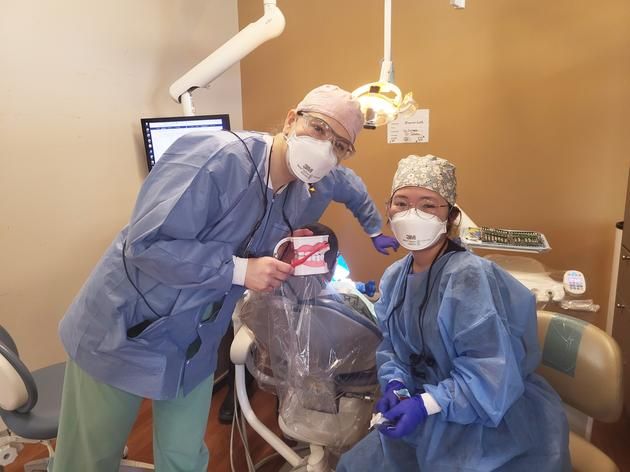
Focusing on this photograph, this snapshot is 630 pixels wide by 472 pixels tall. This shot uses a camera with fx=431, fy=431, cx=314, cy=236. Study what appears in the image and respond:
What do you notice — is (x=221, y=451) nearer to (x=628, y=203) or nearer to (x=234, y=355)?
(x=234, y=355)

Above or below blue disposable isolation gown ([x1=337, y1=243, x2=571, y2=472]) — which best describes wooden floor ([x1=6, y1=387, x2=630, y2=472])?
below

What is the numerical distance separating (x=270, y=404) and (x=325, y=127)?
58.8 inches

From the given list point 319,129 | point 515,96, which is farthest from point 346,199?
point 515,96

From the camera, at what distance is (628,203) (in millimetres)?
1601

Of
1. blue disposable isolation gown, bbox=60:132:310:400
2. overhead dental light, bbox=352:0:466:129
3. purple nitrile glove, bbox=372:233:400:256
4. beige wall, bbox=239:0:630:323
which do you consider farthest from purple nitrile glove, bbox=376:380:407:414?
beige wall, bbox=239:0:630:323

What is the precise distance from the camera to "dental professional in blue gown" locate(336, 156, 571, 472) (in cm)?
92

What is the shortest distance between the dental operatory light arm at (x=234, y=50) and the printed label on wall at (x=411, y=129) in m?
0.80

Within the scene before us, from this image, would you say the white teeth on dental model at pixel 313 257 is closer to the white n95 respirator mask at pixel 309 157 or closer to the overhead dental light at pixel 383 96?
the white n95 respirator mask at pixel 309 157

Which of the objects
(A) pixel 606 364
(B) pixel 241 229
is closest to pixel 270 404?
A: (B) pixel 241 229

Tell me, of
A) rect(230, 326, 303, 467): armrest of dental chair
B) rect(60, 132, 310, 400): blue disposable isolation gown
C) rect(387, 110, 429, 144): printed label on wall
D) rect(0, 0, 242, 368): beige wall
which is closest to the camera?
rect(60, 132, 310, 400): blue disposable isolation gown

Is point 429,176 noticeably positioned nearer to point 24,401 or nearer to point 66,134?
point 24,401

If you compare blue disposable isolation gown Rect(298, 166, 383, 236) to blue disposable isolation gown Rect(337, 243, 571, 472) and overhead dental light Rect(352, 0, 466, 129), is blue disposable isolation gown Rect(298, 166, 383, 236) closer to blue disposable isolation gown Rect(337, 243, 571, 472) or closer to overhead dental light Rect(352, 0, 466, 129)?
overhead dental light Rect(352, 0, 466, 129)

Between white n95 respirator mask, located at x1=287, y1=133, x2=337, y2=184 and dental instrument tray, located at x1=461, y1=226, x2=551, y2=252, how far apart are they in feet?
2.22

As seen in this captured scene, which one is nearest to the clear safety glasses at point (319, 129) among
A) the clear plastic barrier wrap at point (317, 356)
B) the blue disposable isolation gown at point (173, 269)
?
the blue disposable isolation gown at point (173, 269)
